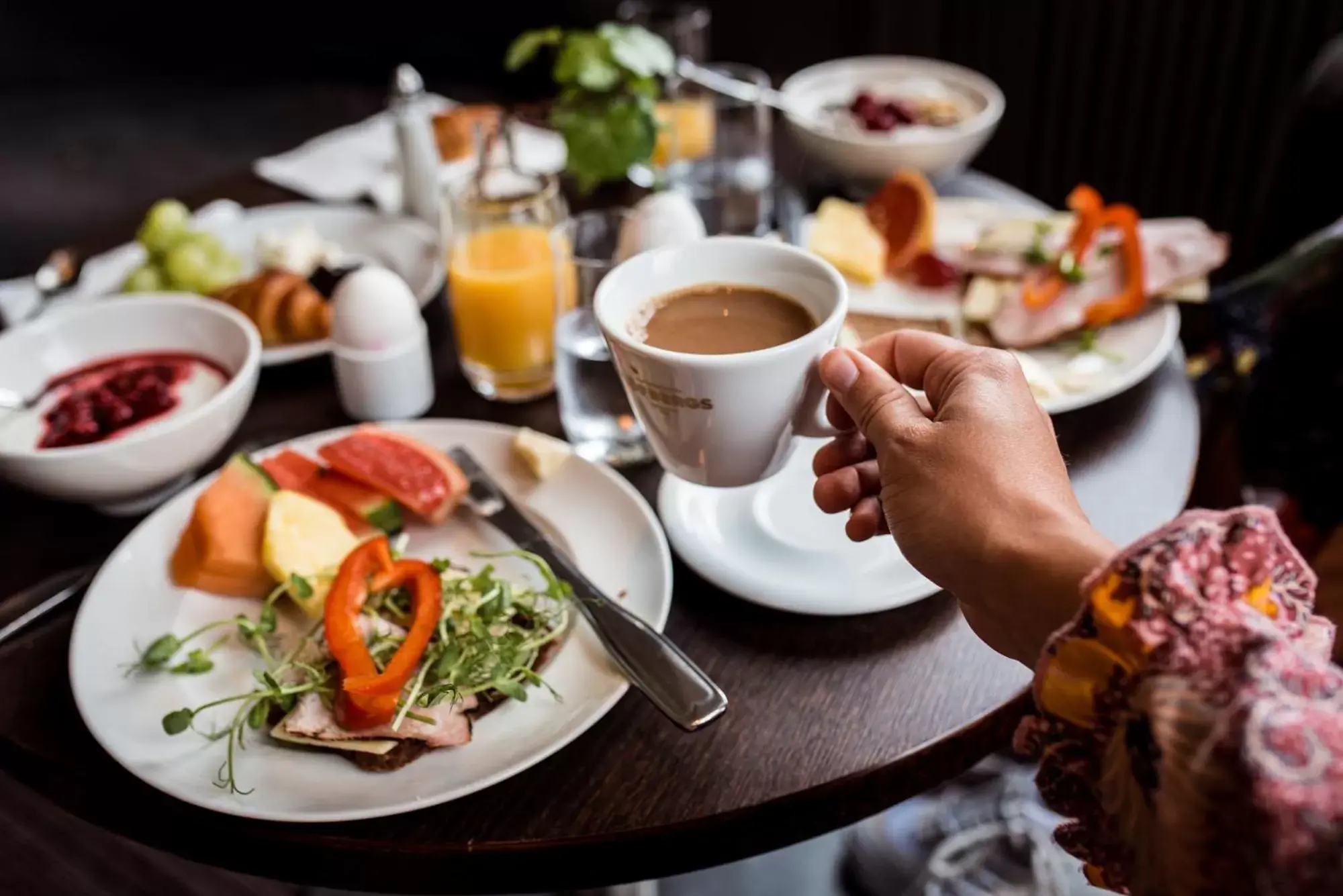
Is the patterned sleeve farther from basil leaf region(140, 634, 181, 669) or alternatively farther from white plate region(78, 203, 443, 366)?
white plate region(78, 203, 443, 366)

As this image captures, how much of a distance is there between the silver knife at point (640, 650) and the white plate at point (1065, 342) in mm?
510

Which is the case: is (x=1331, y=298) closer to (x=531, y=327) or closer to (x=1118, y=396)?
(x=1118, y=396)

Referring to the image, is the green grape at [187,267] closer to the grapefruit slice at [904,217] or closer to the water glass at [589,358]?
the water glass at [589,358]

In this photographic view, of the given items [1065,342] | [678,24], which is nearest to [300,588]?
[1065,342]

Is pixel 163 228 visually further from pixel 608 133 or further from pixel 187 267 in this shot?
pixel 608 133

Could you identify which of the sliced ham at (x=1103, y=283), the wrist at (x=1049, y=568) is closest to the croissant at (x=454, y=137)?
the sliced ham at (x=1103, y=283)

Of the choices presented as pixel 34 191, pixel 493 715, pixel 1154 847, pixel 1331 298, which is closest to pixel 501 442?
pixel 493 715

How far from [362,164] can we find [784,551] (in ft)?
4.26

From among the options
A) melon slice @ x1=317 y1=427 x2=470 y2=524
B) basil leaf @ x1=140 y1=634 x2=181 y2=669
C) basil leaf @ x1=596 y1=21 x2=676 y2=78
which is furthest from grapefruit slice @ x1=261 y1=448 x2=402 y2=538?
basil leaf @ x1=596 y1=21 x2=676 y2=78

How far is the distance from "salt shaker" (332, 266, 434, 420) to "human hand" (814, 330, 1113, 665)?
1.94 feet

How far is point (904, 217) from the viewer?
1591mm

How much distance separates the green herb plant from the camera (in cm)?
135

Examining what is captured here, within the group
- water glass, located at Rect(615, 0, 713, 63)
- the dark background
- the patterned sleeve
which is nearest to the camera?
the patterned sleeve

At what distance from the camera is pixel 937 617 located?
3.24 feet
